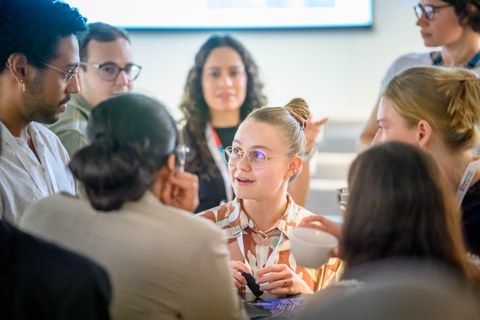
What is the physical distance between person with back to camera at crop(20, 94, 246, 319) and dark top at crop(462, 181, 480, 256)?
0.60m

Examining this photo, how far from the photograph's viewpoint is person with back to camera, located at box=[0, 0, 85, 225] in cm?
198

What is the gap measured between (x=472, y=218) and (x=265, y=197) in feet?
1.97

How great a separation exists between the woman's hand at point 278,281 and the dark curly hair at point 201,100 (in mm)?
1363

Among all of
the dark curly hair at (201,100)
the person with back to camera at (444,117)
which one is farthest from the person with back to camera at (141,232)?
the dark curly hair at (201,100)

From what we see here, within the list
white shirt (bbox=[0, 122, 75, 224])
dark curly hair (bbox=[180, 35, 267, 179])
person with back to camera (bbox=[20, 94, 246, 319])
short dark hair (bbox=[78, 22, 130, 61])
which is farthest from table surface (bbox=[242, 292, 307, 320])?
short dark hair (bbox=[78, 22, 130, 61])

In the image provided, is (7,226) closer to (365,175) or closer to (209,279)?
(209,279)

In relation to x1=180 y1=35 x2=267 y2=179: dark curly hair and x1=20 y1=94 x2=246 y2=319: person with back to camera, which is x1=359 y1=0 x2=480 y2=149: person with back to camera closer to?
x1=180 y1=35 x2=267 y2=179: dark curly hair

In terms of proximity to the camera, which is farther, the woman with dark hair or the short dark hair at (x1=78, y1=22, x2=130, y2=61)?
the short dark hair at (x1=78, y1=22, x2=130, y2=61)

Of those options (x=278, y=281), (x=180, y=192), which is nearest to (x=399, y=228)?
(x=180, y=192)

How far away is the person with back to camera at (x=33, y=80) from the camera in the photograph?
1.98 metres

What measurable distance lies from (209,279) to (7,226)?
0.37 meters

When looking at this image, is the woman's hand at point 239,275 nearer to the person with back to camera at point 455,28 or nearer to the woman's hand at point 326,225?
the woman's hand at point 326,225

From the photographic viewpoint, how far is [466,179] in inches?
73.6

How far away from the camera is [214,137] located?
335 centimetres
